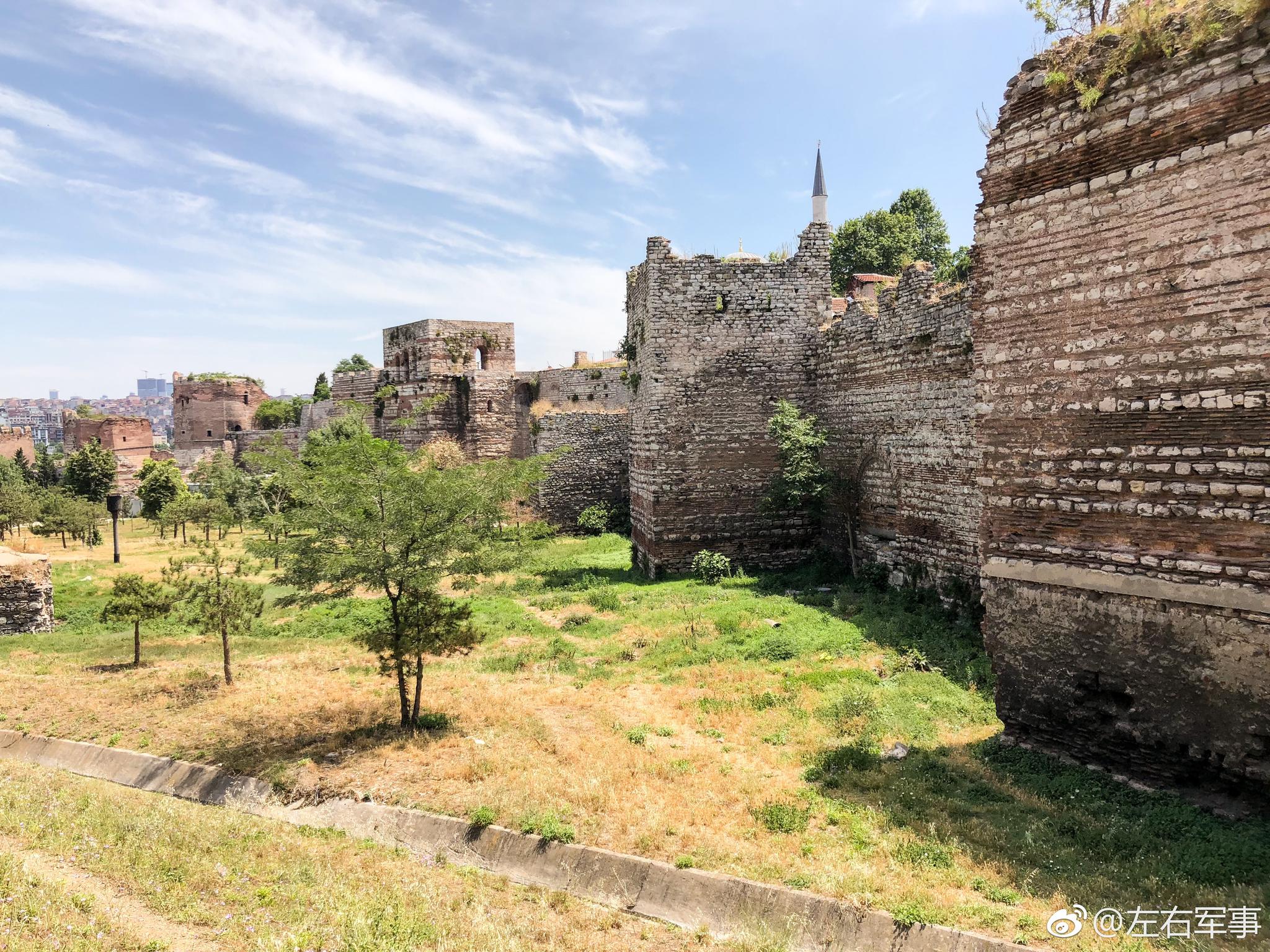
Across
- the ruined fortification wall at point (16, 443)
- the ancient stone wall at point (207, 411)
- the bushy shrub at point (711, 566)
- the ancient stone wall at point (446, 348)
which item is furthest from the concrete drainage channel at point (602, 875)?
the ruined fortification wall at point (16, 443)

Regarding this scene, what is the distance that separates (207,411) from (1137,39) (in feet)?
204

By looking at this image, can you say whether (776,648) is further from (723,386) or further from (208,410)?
(208,410)

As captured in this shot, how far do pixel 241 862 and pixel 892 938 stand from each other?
484cm

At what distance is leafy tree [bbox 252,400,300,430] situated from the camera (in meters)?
52.3

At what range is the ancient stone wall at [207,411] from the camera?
2181 inches

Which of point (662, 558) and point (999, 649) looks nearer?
point (999, 649)

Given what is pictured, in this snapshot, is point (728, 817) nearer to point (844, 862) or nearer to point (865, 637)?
point (844, 862)

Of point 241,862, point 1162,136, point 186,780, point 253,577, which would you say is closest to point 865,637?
point 1162,136

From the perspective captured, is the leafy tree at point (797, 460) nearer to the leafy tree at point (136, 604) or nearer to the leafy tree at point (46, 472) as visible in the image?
the leafy tree at point (136, 604)

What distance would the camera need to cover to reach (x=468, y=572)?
27.3ft

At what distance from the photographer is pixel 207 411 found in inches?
2186

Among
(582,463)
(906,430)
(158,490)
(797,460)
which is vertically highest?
(906,430)

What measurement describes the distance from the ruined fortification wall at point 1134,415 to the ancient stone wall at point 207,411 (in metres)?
59.4

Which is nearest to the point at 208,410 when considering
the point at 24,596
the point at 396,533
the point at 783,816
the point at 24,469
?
the point at 24,469
